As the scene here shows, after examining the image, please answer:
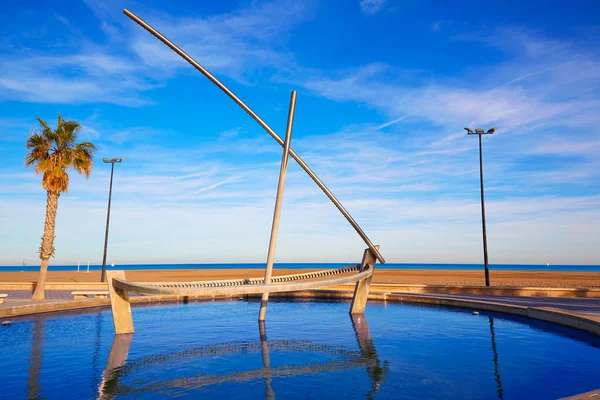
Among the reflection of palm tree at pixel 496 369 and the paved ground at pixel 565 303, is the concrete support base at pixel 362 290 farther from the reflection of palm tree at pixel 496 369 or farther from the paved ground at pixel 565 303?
the paved ground at pixel 565 303

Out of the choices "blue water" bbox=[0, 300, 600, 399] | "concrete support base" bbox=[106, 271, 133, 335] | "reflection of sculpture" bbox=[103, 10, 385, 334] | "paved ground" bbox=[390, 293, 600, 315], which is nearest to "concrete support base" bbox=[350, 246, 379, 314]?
"reflection of sculpture" bbox=[103, 10, 385, 334]

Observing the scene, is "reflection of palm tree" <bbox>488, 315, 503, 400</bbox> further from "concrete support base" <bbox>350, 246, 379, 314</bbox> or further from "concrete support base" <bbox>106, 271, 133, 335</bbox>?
"concrete support base" <bbox>106, 271, 133, 335</bbox>

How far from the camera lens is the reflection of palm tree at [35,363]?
7.17 metres

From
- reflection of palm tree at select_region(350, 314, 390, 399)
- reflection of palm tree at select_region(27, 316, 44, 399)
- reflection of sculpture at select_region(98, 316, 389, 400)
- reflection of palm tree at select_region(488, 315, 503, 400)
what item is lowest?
reflection of palm tree at select_region(27, 316, 44, 399)

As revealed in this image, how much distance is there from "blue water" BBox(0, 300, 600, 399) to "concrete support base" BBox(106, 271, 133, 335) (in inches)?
14.7

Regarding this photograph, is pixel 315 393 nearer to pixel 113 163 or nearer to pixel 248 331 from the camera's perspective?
pixel 248 331

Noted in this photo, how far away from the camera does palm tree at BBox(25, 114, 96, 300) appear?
20.0m

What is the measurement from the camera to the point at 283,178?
15.3 m

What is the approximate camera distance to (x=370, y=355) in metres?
9.74

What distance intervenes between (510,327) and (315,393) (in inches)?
341

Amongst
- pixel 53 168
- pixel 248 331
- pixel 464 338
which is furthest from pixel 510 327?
pixel 53 168

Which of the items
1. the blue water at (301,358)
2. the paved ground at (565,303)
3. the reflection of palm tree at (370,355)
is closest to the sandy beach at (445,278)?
the paved ground at (565,303)

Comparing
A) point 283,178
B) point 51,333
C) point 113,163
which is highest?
point 113,163

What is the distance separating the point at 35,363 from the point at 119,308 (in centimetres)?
325
